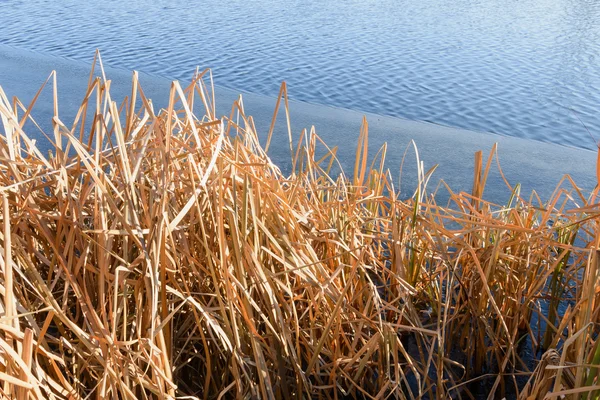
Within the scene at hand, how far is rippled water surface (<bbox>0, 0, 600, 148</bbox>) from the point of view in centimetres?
311

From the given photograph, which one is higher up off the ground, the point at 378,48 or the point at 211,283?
the point at 211,283

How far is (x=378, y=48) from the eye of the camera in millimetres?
3996

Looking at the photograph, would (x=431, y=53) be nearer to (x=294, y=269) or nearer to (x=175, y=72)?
(x=175, y=72)

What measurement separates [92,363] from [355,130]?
6.44ft

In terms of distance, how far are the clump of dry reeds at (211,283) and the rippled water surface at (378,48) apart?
76.7 inches

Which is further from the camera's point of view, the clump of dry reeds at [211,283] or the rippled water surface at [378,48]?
the rippled water surface at [378,48]

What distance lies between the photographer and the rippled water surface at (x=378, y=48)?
10.2 ft

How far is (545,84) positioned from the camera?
332cm

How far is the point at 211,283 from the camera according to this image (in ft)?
3.09

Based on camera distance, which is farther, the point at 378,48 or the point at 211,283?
the point at 378,48

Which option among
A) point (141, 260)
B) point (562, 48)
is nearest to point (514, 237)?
point (141, 260)

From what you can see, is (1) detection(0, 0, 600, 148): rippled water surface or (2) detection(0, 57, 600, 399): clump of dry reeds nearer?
(2) detection(0, 57, 600, 399): clump of dry reeds

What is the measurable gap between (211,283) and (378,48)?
332 cm

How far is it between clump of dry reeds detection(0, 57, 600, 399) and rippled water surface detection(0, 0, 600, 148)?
1947 mm
